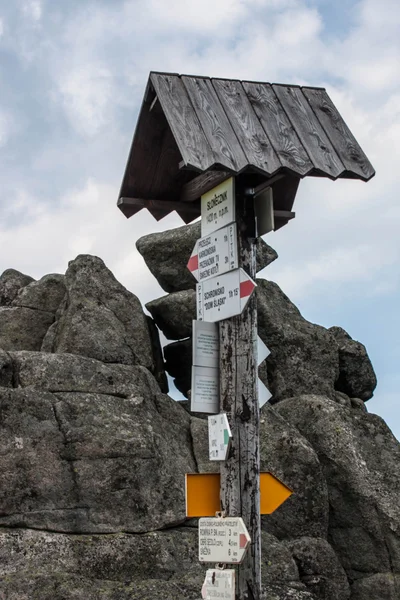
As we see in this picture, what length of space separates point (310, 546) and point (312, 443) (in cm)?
281

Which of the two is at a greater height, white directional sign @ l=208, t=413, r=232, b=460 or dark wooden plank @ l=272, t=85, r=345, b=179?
dark wooden plank @ l=272, t=85, r=345, b=179

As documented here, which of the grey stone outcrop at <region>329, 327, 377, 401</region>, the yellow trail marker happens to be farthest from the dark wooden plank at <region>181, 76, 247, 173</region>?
the grey stone outcrop at <region>329, 327, 377, 401</region>

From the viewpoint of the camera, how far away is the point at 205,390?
1051 centimetres

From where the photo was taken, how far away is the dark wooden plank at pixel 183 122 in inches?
407

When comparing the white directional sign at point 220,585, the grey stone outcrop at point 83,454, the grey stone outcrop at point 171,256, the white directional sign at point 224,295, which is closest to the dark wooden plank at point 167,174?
the white directional sign at point 224,295

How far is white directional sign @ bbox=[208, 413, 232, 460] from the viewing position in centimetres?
1011

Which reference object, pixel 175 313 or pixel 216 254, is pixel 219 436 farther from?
pixel 175 313

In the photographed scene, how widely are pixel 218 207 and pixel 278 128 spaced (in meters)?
1.39

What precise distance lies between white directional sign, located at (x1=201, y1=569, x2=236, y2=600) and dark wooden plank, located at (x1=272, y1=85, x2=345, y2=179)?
5.36m

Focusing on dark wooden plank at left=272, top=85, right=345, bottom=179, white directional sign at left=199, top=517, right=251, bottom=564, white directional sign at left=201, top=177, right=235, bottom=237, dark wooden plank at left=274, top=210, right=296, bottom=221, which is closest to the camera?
white directional sign at left=199, top=517, right=251, bottom=564

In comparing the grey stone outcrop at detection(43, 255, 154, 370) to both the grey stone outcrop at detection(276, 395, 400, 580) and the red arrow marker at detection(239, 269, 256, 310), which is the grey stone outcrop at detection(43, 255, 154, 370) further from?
A: the red arrow marker at detection(239, 269, 256, 310)

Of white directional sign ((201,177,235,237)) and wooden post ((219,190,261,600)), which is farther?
white directional sign ((201,177,235,237))

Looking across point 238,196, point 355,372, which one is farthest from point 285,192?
point 355,372

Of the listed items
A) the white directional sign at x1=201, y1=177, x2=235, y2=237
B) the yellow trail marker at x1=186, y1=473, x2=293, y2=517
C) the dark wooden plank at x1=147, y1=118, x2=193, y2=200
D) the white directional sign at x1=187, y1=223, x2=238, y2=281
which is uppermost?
the dark wooden plank at x1=147, y1=118, x2=193, y2=200
